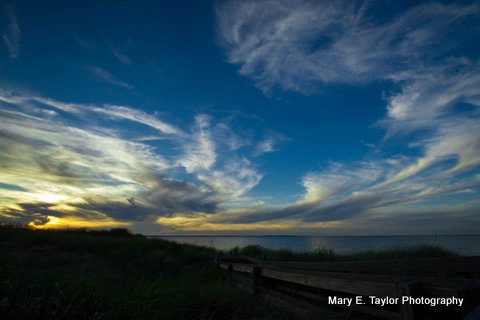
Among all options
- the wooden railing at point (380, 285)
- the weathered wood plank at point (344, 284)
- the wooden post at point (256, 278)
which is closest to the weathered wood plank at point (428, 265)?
the wooden railing at point (380, 285)

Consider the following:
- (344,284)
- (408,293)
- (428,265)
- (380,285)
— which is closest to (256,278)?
(344,284)

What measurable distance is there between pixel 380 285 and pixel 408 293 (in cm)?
43

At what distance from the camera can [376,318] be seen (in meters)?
5.45

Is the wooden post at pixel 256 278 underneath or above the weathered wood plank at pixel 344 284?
underneath

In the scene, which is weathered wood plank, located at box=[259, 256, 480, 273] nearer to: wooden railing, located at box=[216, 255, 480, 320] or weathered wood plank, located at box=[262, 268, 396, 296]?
wooden railing, located at box=[216, 255, 480, 320]

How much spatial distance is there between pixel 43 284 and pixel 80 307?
3.32 ft

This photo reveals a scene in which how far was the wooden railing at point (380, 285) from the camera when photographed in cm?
344

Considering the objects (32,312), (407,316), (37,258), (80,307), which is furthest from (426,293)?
(37,258)

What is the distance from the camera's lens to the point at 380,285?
13.0 feet

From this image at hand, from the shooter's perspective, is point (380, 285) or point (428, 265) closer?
point (380, 285)

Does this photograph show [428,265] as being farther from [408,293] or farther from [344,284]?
[408,293]

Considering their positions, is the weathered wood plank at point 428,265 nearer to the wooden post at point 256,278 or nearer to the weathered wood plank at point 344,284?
the weathered wood plank at point 344,284

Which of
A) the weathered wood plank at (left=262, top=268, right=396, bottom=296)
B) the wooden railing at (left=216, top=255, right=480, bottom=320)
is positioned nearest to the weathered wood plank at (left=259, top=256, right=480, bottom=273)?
the wooden railing at (left=216, top=255, right=480, bottom=320)

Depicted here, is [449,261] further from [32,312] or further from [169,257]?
[169,257]
